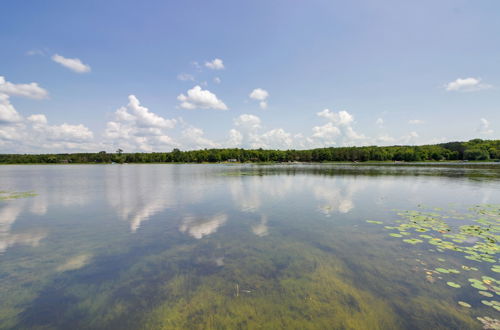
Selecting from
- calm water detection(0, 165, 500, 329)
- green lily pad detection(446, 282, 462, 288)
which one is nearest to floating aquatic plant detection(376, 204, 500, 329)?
green lily pad detection(446, 282, 462, 288)

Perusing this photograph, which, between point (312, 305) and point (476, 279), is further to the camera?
point (476, 279)

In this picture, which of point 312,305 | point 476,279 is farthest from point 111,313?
point 476,279

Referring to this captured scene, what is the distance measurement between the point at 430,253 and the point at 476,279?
2179mm

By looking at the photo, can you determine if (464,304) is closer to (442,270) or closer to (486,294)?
(486,294)

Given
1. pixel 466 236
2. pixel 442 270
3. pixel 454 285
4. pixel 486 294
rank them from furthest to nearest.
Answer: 1. pixel 466 236
2. pixel 442 270
3. pixel 454 285
4. pixel 486 294

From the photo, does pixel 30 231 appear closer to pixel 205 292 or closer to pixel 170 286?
pixel 170 286

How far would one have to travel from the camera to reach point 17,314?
6293 mm

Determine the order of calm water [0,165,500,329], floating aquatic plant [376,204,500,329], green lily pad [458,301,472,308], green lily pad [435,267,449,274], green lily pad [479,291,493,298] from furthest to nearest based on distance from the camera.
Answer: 1. green lily pad [435,267,449,274]
2. floating aquatic plant [376,204,500,329]
3. green lily pad [479,291,493,298]
4. green lily pad [458,301,472,308]
5. calm water [0,165,500,329]

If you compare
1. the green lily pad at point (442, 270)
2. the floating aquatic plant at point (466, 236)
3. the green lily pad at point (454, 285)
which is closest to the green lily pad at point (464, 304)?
the floating aquatic plant at point (466, 236)

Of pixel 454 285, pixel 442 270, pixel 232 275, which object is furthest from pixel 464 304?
pixel 232 275

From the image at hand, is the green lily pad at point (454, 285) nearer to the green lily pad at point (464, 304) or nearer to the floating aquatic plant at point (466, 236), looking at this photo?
the floating aquatic plant at point (466, 236)

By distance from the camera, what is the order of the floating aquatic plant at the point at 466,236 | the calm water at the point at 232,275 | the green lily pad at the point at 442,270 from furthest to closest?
the green lily pad at the point at 442,270 < the floating aquatic plant at the point at 466,236 < the calm water at the point at 232,275

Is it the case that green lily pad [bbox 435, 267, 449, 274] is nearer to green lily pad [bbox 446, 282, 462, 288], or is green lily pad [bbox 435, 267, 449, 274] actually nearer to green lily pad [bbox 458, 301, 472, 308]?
green lily pad [bbox 446, 282, 462, 288]

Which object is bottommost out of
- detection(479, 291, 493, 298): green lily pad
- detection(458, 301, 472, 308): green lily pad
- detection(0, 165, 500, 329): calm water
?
detection(0, 165, 500, 329): calm water
